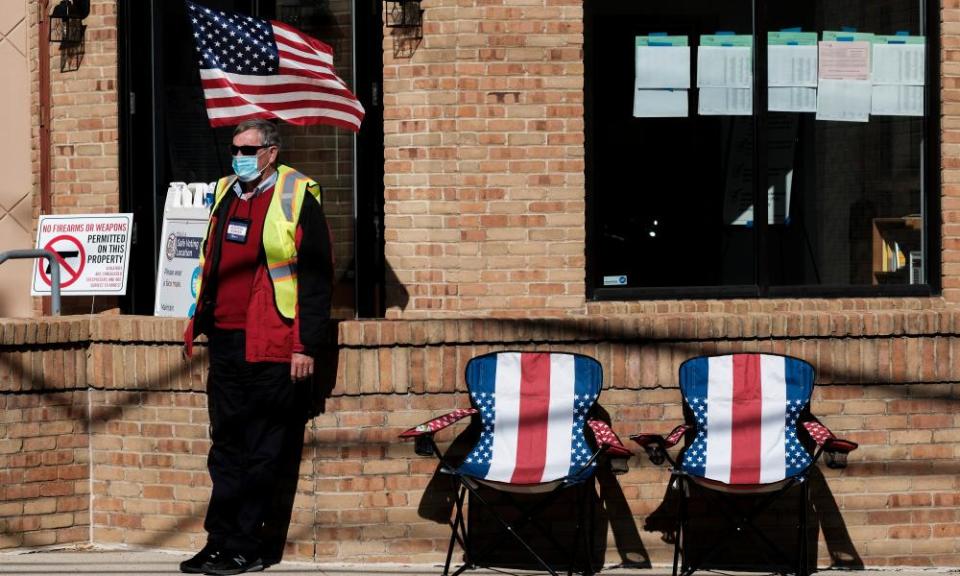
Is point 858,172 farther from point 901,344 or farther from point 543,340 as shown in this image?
point 543,340

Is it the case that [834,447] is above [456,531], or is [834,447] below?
above

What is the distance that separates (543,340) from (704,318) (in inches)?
30.4

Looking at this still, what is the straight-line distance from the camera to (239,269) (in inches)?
253

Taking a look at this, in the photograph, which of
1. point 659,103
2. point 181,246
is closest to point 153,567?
point 181,246

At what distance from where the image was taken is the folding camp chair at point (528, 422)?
21.0ft

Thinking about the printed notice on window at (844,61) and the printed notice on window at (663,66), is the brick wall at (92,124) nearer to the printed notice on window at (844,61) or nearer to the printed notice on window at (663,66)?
the printed notice on window at (663,66)

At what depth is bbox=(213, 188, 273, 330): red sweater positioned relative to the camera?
21.0 ft

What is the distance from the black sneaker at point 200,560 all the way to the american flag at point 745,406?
7.01 ft

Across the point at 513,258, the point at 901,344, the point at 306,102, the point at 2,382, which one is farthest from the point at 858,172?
the point at 2,382

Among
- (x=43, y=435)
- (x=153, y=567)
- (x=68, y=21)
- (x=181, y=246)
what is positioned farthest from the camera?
(x=68, y=21)

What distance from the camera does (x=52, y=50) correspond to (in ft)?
27.5

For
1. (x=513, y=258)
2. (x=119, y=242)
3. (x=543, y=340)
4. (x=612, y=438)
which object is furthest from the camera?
(x=119, y=242)

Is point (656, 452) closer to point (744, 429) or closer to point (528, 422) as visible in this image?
point (744, 429)

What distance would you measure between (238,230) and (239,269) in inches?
6.8
